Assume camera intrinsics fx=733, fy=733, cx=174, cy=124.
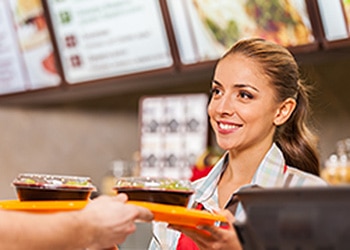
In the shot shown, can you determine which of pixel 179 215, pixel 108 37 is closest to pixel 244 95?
pixel 179 215

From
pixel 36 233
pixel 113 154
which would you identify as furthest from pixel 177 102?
pixel 36 233

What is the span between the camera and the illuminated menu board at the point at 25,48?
409cm

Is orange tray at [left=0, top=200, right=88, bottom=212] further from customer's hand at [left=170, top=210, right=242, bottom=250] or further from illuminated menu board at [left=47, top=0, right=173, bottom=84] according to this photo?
illuminated menu board at [left=47, top=0, right=173, bottom=84]

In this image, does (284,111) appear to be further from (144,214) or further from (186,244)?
(144,214)

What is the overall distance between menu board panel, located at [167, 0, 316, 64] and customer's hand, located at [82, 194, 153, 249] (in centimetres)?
189

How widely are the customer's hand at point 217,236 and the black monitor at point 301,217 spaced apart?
37 centimetres

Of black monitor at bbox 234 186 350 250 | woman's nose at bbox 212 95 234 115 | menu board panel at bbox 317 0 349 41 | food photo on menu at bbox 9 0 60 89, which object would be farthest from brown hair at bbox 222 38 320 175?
food photo on menu at bbox 9 0 60 89

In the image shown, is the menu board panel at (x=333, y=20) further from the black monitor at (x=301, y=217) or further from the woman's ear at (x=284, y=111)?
the black monitor at (x=301, y=217)

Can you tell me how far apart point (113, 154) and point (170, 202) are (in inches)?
121

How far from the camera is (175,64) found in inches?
142

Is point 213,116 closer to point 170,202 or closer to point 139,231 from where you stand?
point 170,202

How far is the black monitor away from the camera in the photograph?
106cm

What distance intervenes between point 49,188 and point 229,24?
2.01 m

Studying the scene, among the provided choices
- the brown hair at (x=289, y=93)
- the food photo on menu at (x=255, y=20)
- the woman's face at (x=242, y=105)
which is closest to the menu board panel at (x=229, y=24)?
the food photo on menu at (x=255, y=20)
